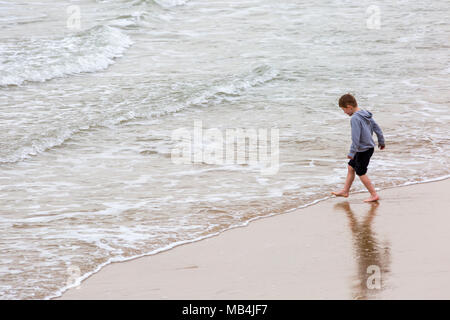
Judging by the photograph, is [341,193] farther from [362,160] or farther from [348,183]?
[362,160]

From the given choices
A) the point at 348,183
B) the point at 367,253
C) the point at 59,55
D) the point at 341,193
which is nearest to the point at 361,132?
the point at 348,183

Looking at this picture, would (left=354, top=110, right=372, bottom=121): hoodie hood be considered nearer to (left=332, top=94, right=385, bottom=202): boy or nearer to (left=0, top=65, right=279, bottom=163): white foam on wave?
(left=332, top=94, right=385, bottom=202): boy

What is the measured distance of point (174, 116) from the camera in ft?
38.0

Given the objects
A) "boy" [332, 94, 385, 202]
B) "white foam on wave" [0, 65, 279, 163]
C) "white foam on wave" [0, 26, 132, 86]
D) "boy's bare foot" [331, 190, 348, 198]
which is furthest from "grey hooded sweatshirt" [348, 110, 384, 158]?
"white foam on wave" [0, 26, 132, 86]

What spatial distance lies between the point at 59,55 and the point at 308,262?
13245 millimetres

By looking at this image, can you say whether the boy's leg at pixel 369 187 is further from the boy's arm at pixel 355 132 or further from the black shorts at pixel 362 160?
the boy's arm at pixel 355 132

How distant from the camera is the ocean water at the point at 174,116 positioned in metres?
6.44

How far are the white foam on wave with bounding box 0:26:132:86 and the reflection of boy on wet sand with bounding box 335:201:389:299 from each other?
10263mm

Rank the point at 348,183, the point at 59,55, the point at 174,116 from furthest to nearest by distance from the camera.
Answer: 1. the point at 59,55
2. the point at 174,116
3. the point at 348,183

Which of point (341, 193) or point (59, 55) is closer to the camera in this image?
point (341, 193)

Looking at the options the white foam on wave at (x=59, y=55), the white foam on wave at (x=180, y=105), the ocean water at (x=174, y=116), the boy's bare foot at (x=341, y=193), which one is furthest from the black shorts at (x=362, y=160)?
the white foam on wave at (x=59, y=55)

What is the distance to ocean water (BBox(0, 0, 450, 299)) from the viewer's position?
6.44 metres
